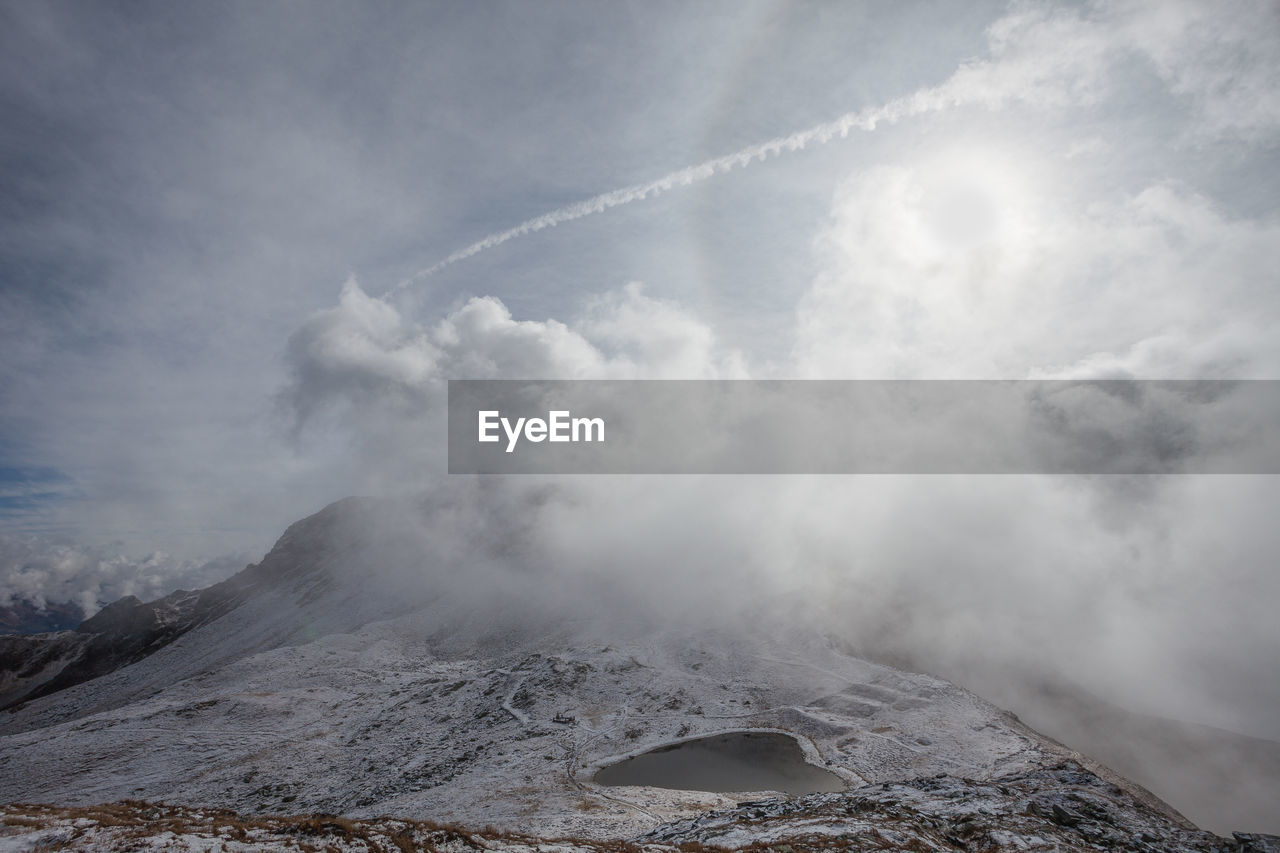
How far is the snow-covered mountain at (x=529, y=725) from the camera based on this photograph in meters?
35.3

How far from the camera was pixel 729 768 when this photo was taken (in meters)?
49.5

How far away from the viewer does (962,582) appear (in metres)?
124

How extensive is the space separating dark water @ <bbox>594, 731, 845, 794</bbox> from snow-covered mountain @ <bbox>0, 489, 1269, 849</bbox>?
1.48 m

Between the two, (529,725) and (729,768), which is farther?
(529,725)

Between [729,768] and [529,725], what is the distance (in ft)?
74.9

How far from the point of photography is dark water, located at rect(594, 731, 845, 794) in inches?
1783

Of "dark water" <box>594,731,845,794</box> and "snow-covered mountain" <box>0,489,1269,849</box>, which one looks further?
"dark water" <box>594,731,845,794</box>

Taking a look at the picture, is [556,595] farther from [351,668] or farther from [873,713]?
[873,713]

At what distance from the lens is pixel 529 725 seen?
5928 cm

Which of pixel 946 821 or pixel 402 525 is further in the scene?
pixel 402 525

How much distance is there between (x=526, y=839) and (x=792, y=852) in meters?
12.4

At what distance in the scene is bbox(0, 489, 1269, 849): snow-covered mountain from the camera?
116ft

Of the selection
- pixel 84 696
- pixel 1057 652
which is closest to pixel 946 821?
pixel 1057 652

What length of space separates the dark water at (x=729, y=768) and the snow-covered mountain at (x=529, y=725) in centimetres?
148
